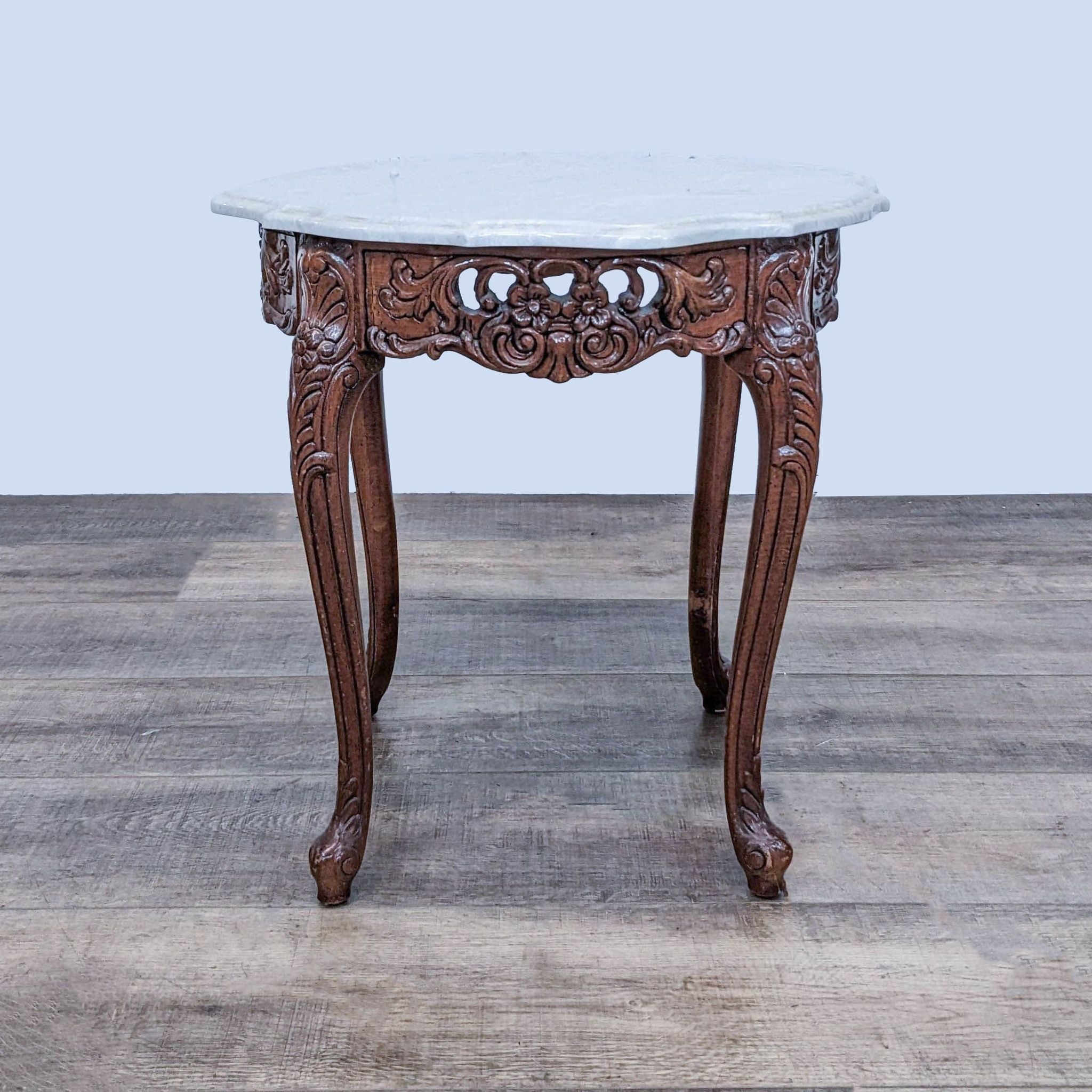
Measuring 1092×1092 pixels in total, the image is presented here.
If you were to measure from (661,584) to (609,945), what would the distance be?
4.43 ft

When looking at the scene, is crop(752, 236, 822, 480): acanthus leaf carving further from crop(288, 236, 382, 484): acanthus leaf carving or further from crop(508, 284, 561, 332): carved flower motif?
crop(288, 236, 382, 484): acanthus leaf carving

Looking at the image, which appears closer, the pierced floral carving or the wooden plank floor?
the wooden plank floor

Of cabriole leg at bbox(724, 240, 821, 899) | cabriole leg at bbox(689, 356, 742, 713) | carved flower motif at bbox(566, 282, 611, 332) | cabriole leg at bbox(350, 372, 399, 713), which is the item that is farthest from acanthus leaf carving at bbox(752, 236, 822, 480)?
cabriole leg at bbox(350, 372, 399, 713)

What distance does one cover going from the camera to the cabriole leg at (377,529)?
237 centimetres

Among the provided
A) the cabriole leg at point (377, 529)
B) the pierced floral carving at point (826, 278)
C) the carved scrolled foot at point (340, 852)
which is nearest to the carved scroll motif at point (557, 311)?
the pierced floral carving at point (826, 278)

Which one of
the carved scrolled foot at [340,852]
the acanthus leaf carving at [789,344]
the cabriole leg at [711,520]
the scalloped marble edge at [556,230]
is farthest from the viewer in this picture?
the cabriole leg at [711,520]

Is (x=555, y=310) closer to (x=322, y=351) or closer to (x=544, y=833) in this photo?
(x=322, y=351)

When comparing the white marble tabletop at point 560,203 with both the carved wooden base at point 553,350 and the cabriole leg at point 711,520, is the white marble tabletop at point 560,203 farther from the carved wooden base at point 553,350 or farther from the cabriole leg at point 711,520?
the cabriole leg at point 711,520

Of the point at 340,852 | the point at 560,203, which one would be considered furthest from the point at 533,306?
the point at 340,852

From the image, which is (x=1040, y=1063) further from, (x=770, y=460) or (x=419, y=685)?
(x=419, y=685)

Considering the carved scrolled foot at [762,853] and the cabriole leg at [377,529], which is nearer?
the carved scrolled foot at [762,853]

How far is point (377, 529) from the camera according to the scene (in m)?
2.45

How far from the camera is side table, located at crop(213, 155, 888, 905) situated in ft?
5.68

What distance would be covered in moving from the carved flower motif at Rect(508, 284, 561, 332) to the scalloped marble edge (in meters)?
0.06
